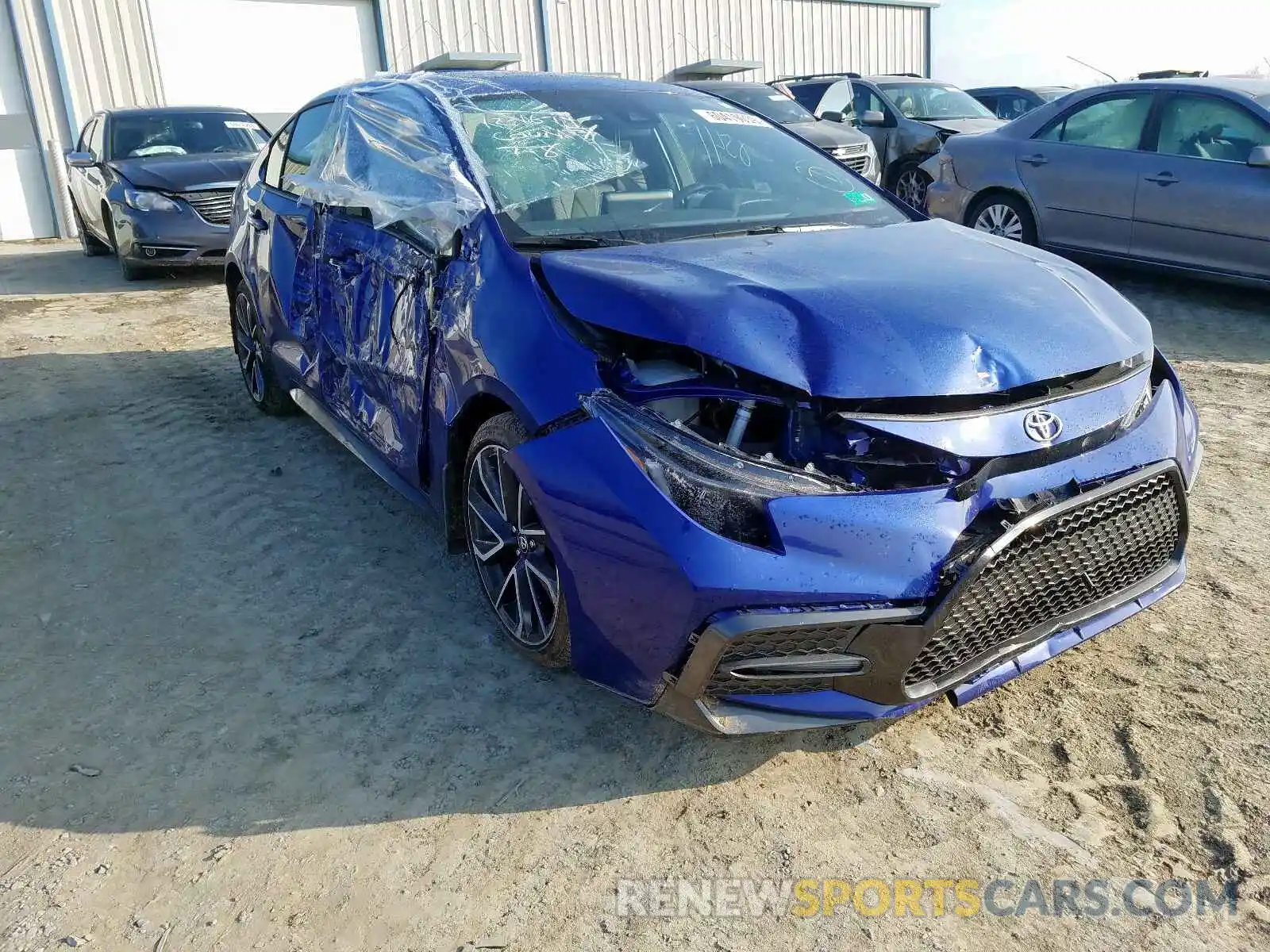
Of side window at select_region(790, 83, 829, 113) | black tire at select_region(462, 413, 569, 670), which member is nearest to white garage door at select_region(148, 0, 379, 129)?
side window at select_region(790, 83, 829, 113)

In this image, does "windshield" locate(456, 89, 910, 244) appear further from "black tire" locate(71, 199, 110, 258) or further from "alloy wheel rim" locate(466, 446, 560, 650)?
"black tire" locate(71, 199, 110, 258)

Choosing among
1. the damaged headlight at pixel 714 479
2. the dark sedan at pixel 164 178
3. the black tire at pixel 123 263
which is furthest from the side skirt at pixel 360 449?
the black tire at pixel 123 263

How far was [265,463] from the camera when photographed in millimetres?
4633

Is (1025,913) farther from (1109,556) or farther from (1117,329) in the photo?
(1117,329)

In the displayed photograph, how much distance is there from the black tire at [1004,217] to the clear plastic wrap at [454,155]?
4969 millimetres

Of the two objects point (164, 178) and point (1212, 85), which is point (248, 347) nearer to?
point (164, 178)

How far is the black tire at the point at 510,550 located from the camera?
266 cm

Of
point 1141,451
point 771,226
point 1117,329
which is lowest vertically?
point 1141,451

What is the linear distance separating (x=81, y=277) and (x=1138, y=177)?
978cm

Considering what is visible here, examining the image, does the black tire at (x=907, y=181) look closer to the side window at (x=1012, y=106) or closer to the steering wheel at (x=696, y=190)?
the side window at (x=1012, y=106)

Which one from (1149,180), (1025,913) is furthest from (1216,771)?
(1149,180)

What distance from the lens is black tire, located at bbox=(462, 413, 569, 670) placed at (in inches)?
105

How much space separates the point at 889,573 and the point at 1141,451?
84 cm

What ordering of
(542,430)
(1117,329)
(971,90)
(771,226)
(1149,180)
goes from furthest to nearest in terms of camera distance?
(971,90) < (1149,180) < (771,226) < (1117,329) < (542,430)
